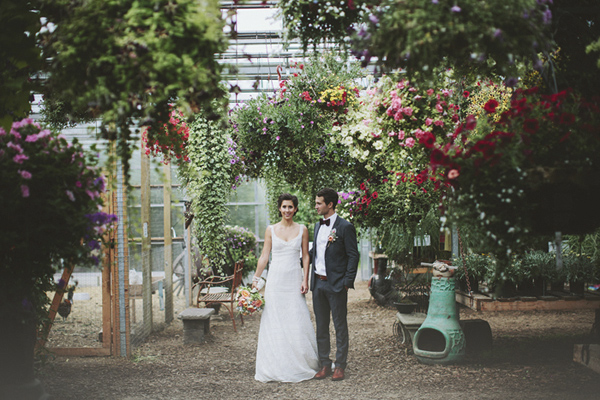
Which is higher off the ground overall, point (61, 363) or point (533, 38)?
point (533, 38)

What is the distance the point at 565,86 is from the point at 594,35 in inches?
12.0

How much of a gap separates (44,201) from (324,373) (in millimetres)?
2625

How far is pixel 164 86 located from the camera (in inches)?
73.6

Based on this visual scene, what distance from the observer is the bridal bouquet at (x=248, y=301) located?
4.03 m

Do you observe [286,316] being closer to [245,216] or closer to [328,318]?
[328,318]

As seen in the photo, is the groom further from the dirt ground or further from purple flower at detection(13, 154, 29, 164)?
purple flower at detection(13, 154, 29, 164)

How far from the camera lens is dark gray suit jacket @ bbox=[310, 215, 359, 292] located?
379 cm

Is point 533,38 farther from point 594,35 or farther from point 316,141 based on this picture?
point 316,141

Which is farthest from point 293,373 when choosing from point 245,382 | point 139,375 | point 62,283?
point 62,283

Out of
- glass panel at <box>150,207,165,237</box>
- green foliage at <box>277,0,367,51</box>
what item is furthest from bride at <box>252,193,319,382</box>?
glass panel at <box>150,207,165,237</box>

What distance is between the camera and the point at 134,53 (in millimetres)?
1801

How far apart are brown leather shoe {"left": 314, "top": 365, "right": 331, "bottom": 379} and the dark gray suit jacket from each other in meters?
0.67

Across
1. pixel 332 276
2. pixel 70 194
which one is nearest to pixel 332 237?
pixel 332 276

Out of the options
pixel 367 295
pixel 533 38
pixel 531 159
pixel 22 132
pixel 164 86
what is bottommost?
pixel 367 295
